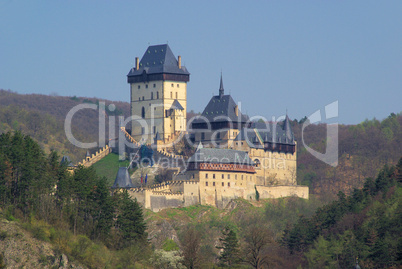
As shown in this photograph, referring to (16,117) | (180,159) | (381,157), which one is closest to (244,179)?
(180,159)

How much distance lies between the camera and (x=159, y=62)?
380 ft

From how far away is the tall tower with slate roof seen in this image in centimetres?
11394

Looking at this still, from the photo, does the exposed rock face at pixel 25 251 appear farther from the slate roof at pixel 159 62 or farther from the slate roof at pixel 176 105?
the slate roof at pixel 159 62

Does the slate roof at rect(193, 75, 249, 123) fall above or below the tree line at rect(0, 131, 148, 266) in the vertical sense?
above

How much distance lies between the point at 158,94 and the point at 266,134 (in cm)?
1268

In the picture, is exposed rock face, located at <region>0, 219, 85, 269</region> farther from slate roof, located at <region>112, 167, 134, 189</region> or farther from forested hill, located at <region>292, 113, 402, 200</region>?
forested hill, located at <region>292, 113, 402, 200</region>

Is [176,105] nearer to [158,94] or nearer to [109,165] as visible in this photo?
[158,94]

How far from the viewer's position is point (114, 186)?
96000 millimetres

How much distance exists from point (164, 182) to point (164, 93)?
48.5 feet

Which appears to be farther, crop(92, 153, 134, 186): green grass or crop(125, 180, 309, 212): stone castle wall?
crop(92, 153, 134, 186): green grass

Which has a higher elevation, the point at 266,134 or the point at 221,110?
the point at 221,110

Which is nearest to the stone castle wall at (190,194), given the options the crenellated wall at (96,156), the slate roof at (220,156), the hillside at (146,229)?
the hillside at (146,229)

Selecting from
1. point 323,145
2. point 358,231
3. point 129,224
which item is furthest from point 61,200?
point 323,145

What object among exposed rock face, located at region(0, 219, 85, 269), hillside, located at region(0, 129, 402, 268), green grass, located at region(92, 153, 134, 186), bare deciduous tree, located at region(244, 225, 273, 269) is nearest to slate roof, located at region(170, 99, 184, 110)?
green grass, located at region(92, 153, 134, 186)
